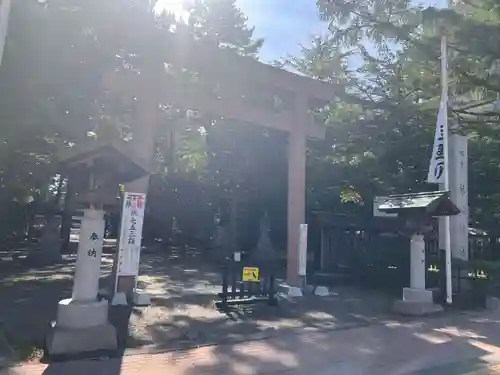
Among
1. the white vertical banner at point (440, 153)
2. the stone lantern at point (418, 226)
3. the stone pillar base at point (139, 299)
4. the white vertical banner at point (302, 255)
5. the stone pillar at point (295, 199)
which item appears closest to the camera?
the stone pillar base at point (139, 299)

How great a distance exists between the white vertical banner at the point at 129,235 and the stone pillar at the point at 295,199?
452 cm

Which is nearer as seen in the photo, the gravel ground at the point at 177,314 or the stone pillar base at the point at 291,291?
the gravel ground at the point at 177,314

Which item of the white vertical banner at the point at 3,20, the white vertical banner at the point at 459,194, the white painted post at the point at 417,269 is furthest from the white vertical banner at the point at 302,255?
the white vertical banner at the point at 3,20

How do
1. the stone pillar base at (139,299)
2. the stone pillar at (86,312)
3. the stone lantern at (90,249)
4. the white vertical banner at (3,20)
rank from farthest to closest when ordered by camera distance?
the stone pillar base at (139,299)
the stone lantern at (90,249)
the stone pillar at (86,312)
the white vertical banner at (3,20)

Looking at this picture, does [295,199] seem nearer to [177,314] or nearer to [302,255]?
[302,255]

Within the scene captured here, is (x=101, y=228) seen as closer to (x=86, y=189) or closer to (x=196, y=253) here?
(x=86, y=189)

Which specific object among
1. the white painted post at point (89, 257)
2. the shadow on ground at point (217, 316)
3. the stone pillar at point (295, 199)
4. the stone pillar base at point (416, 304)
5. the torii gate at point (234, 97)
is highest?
the torii gate at point (234, 97)

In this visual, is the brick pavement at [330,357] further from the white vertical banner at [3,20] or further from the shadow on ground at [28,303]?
the white vertical banner at [3,20]

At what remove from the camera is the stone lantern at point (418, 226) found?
33.6ft

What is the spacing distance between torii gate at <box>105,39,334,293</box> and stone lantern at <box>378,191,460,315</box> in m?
2.75

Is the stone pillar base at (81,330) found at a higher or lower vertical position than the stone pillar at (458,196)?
lower

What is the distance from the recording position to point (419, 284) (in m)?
10.7

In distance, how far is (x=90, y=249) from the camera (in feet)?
23.0

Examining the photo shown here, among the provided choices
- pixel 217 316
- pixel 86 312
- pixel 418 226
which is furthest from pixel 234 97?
pixel 86 312
